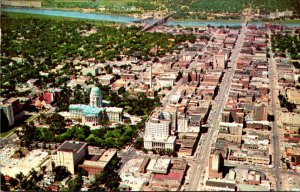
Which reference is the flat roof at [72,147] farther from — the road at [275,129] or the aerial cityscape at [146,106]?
the road at [275,129]

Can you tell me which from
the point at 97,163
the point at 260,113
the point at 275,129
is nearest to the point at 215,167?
the point at 97,163

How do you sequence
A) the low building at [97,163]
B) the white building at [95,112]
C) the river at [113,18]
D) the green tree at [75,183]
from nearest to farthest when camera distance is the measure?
the green tree at [75,183], the low building at [97,163], the white building at [95,112], the river at [113,18]

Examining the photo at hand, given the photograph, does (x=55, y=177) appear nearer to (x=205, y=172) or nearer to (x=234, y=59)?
(x=205, y=172)

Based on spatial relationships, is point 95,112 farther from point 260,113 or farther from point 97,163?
point 260,113

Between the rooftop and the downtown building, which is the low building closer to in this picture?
the downtown building

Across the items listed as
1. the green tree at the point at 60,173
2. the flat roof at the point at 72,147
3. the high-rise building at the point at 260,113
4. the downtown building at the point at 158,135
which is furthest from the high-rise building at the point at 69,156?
the high-rise building at the point at 260,113

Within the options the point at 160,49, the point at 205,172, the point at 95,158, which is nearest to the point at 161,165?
the point at 205,172

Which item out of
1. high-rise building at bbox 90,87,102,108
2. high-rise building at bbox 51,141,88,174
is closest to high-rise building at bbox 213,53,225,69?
high-rise building at bbox 90,87,102,108
